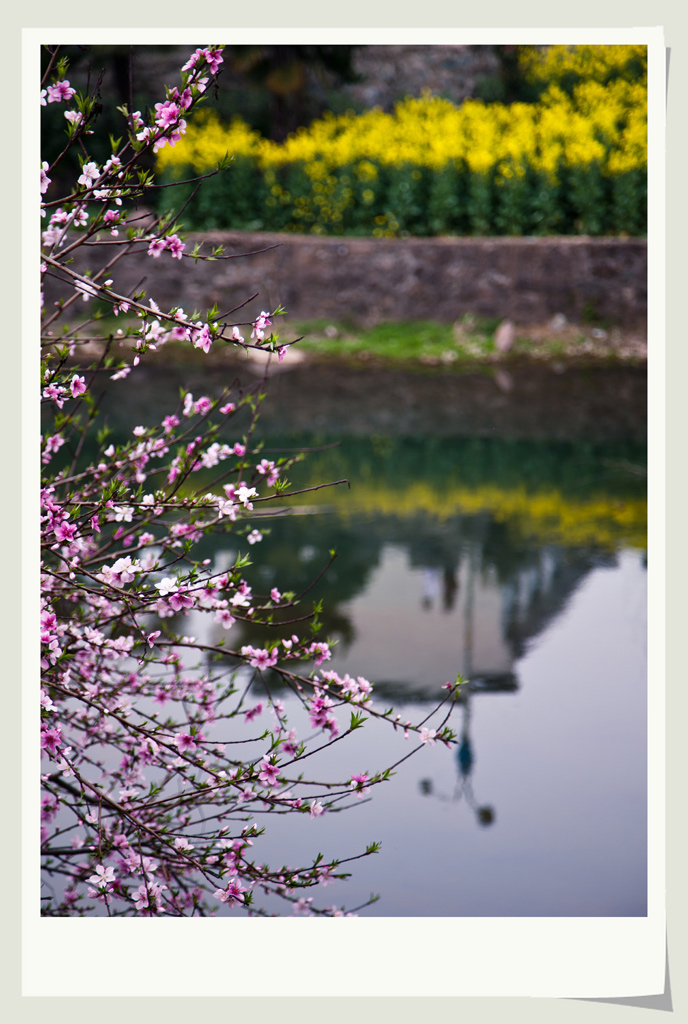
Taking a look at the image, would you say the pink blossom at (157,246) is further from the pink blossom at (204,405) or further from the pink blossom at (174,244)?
the pink blossom at (204,405)

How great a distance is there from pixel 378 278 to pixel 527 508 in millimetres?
2978

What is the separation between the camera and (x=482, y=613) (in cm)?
347

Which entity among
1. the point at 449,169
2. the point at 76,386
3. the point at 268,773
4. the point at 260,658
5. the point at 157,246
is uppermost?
the point at 449,169

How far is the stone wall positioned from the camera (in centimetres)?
659

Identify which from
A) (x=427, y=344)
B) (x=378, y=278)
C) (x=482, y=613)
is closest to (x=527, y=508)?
(x=482, y=613)

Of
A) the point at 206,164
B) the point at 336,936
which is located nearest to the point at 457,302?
the point at 206,164

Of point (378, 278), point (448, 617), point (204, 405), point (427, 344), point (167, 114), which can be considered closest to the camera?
point (167, 114)

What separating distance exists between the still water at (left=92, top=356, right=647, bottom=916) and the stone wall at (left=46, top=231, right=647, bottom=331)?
0.74 meters

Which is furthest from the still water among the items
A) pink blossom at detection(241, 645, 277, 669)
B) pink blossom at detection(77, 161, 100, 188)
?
pink blossom at detection(77, 161, 100, 188)

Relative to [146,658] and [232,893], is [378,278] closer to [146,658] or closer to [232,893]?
[146,658]

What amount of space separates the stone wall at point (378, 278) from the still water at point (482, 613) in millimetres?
740

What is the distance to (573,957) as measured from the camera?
1722 millimetres

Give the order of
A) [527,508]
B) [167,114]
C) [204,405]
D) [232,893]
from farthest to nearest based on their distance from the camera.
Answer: [527,508] < [204,405] < [232,893] < [167,114]

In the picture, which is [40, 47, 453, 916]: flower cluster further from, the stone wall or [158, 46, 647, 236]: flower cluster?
[158, 46, 647, 236]: flower cluster
